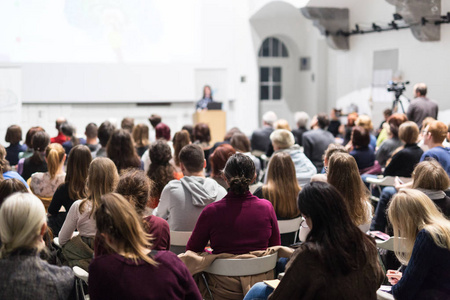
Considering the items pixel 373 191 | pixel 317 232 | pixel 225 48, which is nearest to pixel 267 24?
pixel 225 48

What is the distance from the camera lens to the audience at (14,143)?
6.39m

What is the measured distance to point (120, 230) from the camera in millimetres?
2256

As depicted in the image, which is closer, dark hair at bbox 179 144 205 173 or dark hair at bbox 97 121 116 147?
dark hair at bbox 179 144 205 173

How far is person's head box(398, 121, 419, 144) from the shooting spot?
224 inches

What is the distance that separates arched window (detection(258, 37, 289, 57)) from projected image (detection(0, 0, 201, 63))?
2679 mm

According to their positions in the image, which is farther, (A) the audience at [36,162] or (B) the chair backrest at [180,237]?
(A) the audience at [36,162]

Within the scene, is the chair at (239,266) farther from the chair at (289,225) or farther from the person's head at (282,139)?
the person's head at (282,139)

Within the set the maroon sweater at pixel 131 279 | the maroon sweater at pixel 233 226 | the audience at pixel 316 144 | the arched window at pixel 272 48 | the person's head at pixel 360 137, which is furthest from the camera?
the arched window at pixel 272 48

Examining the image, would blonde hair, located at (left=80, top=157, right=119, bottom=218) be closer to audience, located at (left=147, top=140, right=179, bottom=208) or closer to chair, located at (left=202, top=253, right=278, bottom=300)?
chair, located at (left=202, top=253, right=278, bottom=300)

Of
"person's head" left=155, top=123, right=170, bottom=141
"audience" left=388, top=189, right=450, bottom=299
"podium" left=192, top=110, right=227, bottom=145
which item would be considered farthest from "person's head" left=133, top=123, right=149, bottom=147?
"podium" left=192, top=110, right=227, bottom=145

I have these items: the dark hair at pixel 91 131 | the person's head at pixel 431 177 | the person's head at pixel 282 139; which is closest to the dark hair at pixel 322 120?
the person's head at pixel 282 139

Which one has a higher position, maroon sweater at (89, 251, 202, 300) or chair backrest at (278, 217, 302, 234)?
maroon sweater at (89, 251, 202, 300)

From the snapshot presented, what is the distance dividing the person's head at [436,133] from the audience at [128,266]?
385 centimetres

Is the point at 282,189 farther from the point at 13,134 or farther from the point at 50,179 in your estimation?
the point at 13,134
